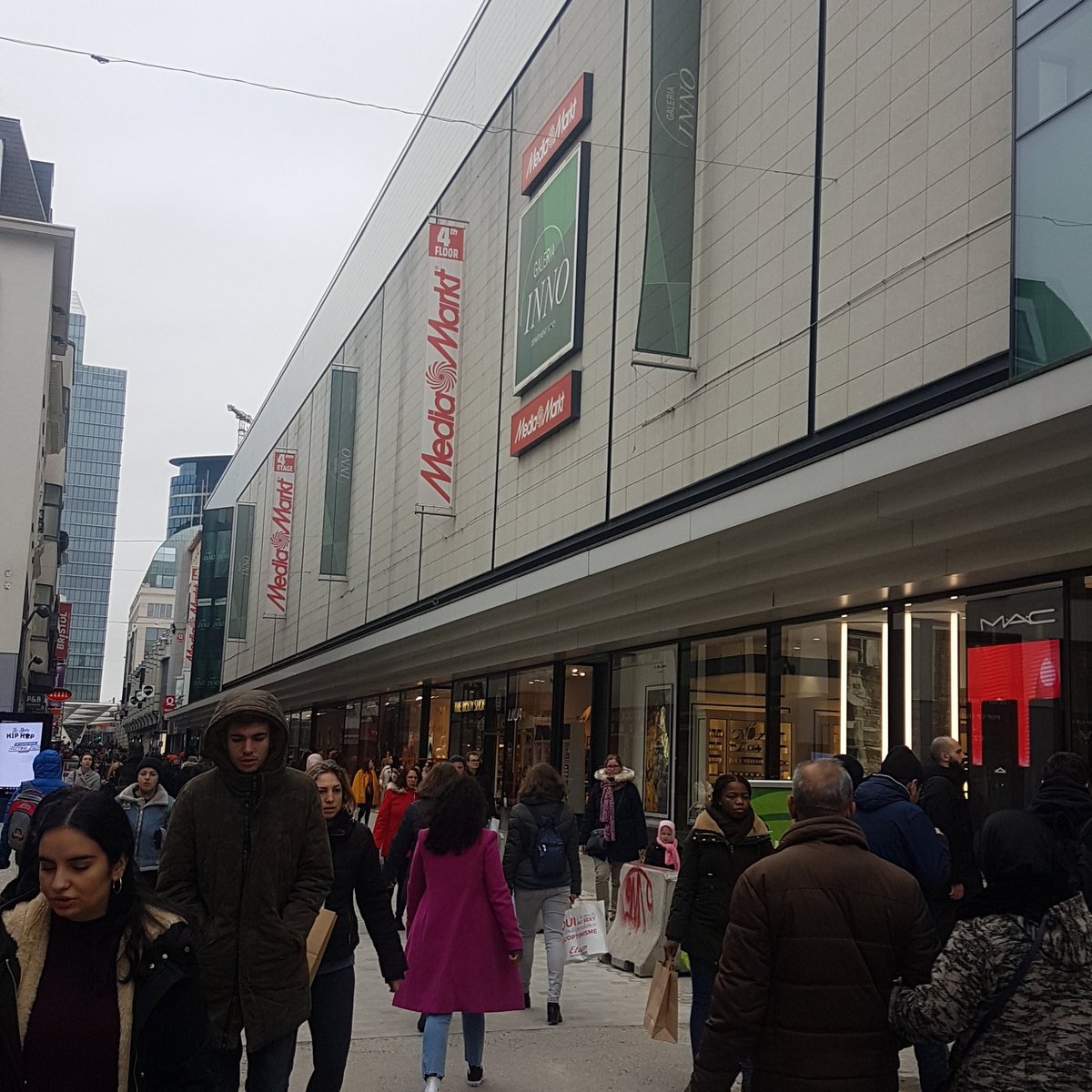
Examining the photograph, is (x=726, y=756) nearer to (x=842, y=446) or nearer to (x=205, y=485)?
(x=842, y=446)

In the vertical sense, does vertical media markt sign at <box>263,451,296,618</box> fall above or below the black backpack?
above

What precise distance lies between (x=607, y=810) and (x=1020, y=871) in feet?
33.4

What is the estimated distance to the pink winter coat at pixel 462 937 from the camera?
697 centimetres

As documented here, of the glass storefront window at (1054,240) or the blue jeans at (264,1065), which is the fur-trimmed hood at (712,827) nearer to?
the blue jeans at (264,1065)

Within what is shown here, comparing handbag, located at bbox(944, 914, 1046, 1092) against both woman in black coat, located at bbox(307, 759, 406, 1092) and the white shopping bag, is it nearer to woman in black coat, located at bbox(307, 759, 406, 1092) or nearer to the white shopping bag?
woman in black coat, located at bbox(307, 759, 406, 1092)

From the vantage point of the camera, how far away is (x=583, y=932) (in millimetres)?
9742

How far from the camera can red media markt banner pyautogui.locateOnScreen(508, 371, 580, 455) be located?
20.5m

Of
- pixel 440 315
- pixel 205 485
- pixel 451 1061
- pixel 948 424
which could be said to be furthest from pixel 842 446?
pixel 205 485

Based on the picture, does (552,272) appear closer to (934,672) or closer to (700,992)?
(934,672)

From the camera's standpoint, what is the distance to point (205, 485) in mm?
185375

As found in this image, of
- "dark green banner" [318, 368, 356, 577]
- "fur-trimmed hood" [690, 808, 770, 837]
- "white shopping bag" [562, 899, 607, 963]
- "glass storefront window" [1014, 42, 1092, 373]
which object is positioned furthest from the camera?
"dark green banner" [318, 368, 356, 577]

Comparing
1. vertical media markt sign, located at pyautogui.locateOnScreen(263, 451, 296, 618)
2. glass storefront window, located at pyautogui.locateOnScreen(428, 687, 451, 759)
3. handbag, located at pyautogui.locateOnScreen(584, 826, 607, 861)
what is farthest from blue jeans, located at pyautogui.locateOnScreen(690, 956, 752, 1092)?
vertical media markt sign, located at pyautogui.locateOnScreen(263, 451, 296, 618)

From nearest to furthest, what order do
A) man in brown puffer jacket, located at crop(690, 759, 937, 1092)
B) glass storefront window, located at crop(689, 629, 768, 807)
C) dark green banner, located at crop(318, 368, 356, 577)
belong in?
man in brown puffer jacket, located at crop(690, 759, 937, 1092) → glass storefront window, located at crop(689, 629, 768, 807) → dark green banner, located at crop(318, 368, 356, 577)

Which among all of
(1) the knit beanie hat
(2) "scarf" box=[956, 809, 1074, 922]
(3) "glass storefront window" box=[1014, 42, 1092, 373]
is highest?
(3) "glass storefront window" box=[1014, 42, 1092, 373]
